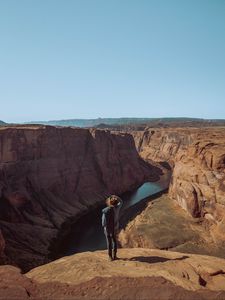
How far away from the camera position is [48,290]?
43.3 ft

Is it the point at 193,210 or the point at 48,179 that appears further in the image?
the point at 48,179

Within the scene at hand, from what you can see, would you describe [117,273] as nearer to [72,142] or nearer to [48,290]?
[48,290]

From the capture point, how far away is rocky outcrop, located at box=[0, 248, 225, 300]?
1272 centimetres

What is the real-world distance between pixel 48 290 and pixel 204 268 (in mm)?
7618

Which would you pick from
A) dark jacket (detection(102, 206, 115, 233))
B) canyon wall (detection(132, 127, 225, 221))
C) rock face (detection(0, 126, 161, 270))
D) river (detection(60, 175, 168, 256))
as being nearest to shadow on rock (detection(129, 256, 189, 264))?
dark jacket (detection(102, 206, 115, 233))

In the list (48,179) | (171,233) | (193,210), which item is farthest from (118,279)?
(48,179)

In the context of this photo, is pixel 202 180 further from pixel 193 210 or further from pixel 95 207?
pixel 95 207

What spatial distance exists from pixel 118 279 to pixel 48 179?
184 ft

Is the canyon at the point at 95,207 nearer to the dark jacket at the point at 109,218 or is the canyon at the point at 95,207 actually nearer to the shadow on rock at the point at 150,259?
the shadow on rock at the point at 150,259

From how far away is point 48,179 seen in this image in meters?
68.4

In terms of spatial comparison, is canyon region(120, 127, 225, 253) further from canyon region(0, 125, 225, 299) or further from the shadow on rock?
the shadow on rock

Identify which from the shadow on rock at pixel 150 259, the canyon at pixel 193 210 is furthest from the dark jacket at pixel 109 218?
the canyon at pixel 193 210

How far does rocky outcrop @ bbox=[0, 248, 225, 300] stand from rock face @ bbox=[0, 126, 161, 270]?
80.3ft

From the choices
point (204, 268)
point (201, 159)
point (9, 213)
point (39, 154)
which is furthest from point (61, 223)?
point (204, 268)
